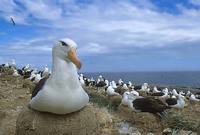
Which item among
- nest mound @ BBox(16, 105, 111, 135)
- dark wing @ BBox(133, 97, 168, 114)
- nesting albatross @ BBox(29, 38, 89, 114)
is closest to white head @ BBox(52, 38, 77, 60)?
nesting albatross @ BBox(29, 38, 89, 114)

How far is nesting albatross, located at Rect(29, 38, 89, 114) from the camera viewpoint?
17.6 feet

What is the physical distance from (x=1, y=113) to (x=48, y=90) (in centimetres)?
398

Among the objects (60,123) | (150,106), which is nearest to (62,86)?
(60,123)

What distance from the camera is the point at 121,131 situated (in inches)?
342

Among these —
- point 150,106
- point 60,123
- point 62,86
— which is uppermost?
point 62,86

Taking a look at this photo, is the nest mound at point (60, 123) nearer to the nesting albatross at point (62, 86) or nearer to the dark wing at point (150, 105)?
the nesting albatross at point (62, 86)

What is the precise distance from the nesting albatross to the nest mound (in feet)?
0.56

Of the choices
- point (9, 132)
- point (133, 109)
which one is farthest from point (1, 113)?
point (133, 109)

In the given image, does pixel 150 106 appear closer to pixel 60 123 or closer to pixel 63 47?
pixel 60 123

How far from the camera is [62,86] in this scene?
17.7ft

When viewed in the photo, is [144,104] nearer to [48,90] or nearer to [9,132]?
[9,132]

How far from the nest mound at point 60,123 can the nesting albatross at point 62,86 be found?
0.17 m

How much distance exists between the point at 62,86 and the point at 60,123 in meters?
0.57

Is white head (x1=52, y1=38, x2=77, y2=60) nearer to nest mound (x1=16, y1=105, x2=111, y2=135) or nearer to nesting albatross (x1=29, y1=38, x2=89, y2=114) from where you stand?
nesting albatross (x1=29, y1=38, x2=89, y2=114)
